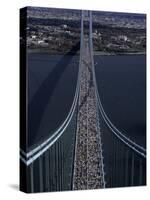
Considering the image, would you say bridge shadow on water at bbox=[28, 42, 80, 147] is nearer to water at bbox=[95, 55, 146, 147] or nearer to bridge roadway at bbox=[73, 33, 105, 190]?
bridge roadway at bbox=[73, 33, 105, 190]

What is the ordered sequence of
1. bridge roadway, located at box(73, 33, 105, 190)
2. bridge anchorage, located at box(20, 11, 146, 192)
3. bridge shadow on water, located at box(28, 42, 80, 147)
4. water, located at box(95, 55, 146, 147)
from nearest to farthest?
1. bridge shadow on water, located at box(28, 42, 80, 147)
2. bridge anchorage, located at box(20, 11, 146, 192)
3. bridge roadway, located at box(73, 33, 105, 190)
4. water, located at box(95, 55, 146, 147)

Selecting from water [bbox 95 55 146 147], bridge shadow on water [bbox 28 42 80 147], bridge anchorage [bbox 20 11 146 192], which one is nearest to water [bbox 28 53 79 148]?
bridge shadow on water [bbox 28 42 80 147]

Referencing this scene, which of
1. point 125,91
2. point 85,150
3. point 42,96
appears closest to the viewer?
point 42,96

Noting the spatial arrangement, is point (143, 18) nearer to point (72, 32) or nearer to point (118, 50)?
point (118, 50)

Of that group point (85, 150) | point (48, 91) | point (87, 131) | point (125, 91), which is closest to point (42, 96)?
point (48, 91)

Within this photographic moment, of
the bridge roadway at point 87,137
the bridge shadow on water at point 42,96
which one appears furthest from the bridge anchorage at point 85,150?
the bridge shadow on water at point 42,96

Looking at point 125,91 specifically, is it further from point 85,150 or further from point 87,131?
point 85,150

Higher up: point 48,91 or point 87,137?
point 48,91

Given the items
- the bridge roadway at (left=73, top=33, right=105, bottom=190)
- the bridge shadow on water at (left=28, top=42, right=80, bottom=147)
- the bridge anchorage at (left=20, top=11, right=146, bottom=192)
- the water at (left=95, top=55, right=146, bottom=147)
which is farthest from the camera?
the water at (left=95, top=55, right=146, bottom=147)
